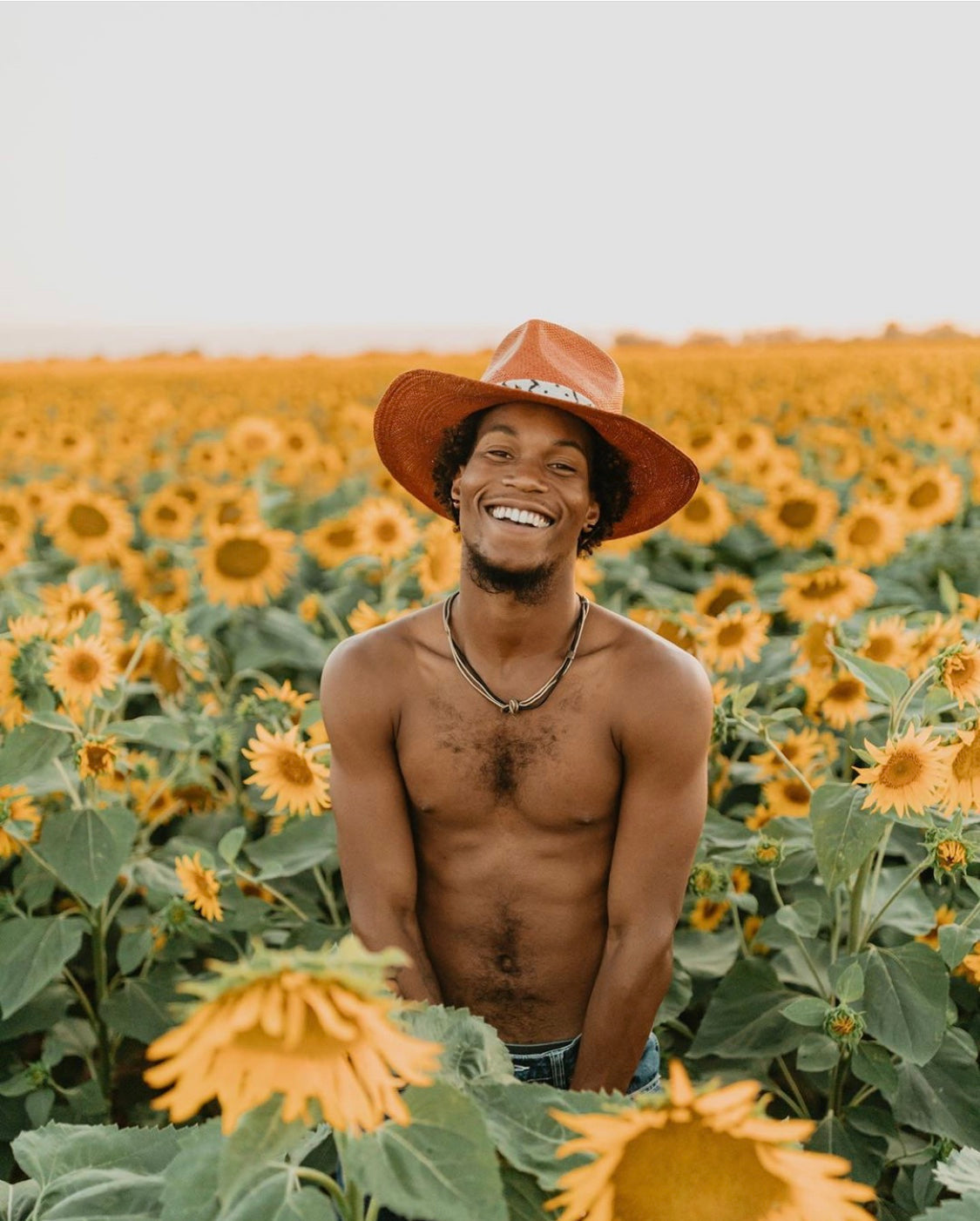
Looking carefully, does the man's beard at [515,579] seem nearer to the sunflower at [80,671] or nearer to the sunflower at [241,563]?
the sunflower at [80,671]

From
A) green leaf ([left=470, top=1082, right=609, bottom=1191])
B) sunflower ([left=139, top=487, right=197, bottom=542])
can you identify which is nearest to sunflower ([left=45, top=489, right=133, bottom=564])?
sunflower ([left=139, top=487, right=197, bottom=542])

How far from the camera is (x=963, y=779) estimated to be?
204 centimetres

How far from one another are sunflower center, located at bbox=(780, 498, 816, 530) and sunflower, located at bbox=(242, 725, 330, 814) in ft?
11.5

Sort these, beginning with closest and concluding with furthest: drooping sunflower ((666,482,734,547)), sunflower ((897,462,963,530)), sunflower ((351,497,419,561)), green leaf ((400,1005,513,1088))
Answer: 1. green leaf ((400,1005,513,1088))
2. sunflower ((351,497,419,561))
3. sunflower ((897,462,963,530))
4. drooping sunflower ((666,482,734,547))

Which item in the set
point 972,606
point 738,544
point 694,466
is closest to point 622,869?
point 694,466

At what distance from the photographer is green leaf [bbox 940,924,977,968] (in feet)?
6.71

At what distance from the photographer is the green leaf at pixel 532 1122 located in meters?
1.06

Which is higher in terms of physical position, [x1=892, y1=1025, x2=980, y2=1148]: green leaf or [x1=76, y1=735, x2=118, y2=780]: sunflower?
[x1=76, y1=735, x2=118, y2=780]: sunflower

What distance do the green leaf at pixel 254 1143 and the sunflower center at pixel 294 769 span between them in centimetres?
167

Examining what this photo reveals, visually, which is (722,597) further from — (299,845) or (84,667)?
(84,667)

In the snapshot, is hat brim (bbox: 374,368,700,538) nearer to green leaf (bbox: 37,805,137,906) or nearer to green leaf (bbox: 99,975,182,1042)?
green leaf (bbox: 37,805,137,906)

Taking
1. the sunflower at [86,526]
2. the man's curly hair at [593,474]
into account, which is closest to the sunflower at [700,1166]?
the man's curly hair at [593,474]

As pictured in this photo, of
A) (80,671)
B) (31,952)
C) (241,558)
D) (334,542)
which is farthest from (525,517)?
(334,542)

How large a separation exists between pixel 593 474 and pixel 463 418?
10.4 inches
